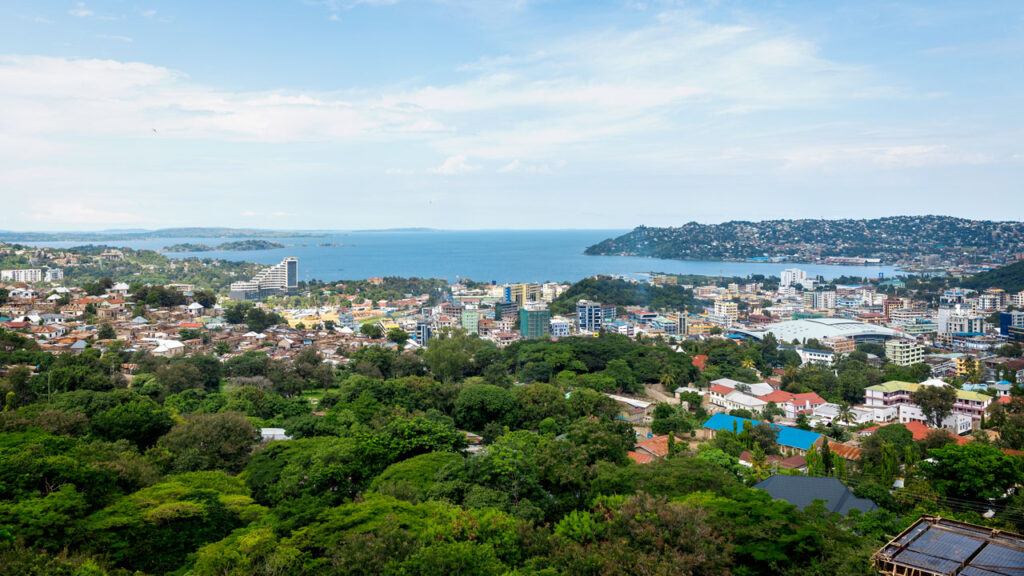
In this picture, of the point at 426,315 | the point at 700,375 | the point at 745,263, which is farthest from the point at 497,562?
the point at 745,263

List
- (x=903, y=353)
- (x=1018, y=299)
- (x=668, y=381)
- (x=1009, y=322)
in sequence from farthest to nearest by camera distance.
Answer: (x=1018, y=299) < (x=1009, y=322) < (x=903, y=353) < (x=668, y=381)

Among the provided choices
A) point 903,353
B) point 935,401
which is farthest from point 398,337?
point 903,353

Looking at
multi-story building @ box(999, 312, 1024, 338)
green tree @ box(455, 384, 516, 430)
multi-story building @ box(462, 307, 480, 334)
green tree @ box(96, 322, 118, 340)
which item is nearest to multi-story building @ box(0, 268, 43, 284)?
green tree @ box(96, 322, 118, 340)

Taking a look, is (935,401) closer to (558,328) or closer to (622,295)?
(558,328)

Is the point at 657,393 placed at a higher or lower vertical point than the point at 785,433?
lower

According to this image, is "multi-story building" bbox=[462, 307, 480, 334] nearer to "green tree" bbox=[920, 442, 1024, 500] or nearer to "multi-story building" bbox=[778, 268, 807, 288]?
"green tree" bbox=[920, 442, 1024, 500]

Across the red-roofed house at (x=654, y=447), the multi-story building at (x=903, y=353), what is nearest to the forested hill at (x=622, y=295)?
the multi-story building at (x=903, y=353)
